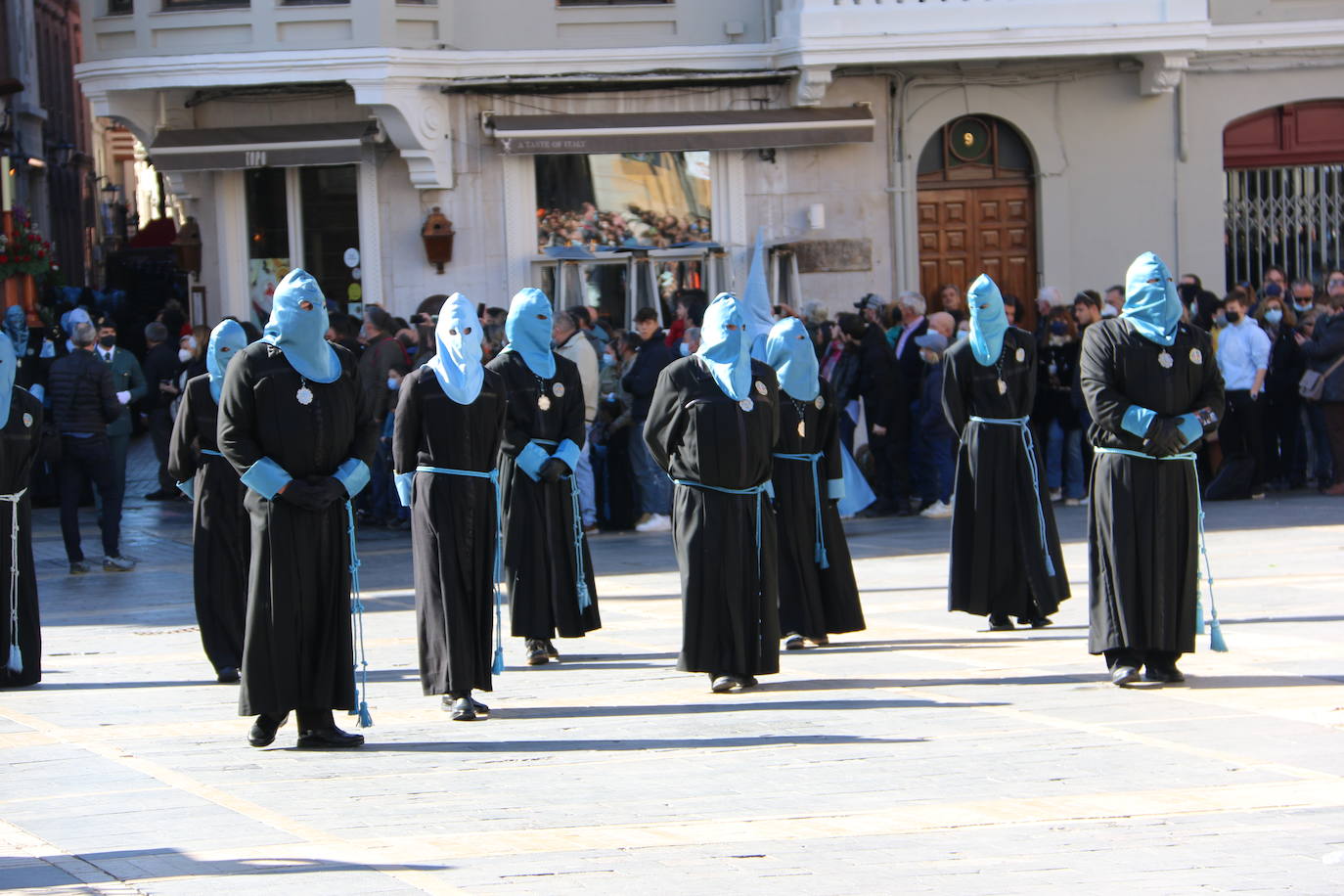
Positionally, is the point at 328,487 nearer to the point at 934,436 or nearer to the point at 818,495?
the point at 818,495

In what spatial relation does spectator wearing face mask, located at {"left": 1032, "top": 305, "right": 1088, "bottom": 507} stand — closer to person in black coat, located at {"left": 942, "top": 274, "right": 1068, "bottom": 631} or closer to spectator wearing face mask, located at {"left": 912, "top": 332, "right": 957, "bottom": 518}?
spectator wearing face mask, located at {"left": 912, "top": 332, "right": 957, "bottom": 518}

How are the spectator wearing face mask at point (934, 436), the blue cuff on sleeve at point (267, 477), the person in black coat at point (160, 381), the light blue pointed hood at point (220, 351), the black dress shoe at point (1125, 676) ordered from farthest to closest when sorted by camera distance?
the person in black coat at point (160, 381) → the spectator wearing face mask at point (934, 436) → the light blue pointed hood at point (220, 351) → the black dress shoe at point (1125, 676) → the blue cuff on sleeve at point (267, 477)

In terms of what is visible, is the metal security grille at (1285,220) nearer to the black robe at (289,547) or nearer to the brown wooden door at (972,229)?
the brown wooden door at (972,229)

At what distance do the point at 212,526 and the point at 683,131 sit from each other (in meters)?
12.2

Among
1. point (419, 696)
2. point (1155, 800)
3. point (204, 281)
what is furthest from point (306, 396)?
point (204, 281)

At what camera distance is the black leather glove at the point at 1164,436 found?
31.9 ft

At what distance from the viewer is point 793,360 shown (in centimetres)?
1156

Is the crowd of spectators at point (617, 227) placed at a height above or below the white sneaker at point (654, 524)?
above

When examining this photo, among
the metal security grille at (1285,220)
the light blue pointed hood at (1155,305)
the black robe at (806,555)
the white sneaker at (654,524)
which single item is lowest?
the white sneaker at (654,524)

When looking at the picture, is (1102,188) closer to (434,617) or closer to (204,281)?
(204,281)

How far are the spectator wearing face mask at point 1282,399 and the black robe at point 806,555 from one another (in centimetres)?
821

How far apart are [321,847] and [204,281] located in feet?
57.0

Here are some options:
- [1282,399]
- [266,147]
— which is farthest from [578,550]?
[266,147]

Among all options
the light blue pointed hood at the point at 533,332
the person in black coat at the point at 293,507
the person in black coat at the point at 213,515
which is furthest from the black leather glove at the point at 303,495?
the light blue pointed hood at the point at 533,332
